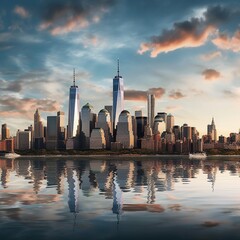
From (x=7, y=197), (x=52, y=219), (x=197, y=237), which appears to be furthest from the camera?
(x=7, y=197)

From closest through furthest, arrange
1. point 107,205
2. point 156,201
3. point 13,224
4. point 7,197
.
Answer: point 13,224 < point 107,205 < point 156,201 < point 7,197

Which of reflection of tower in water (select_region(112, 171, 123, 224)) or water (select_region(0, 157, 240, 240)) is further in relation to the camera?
reflection of tower in water (select_region(112, 171, 123, 224))

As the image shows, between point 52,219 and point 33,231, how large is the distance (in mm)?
5821

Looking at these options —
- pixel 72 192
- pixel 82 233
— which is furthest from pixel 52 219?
pixel 72 192

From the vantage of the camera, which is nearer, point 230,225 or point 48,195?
point 230,225

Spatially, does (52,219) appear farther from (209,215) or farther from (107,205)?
(209,215)

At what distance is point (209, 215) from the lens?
159 ft

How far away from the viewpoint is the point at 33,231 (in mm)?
38844

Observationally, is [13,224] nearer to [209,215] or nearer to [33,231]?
[33,231]

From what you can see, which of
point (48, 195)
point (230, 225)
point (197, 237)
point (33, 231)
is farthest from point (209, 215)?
point (48, 195)

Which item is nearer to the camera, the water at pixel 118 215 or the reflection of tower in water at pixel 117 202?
the water at pixel 118 215

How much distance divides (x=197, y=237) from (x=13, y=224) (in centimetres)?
1866

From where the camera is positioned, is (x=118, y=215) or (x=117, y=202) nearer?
(x=118, y=215)

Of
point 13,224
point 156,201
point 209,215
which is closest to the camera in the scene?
point 13,224
